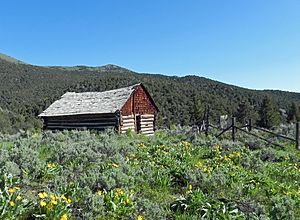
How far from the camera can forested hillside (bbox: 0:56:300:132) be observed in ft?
223

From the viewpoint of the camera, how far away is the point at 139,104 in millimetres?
27375

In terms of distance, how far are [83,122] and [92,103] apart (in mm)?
1821

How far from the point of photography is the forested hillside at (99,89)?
223ft

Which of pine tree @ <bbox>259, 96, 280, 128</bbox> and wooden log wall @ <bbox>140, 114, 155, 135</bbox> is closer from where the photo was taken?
wooden log wall @ <bbox>140, 114, 155, 135</bbox>

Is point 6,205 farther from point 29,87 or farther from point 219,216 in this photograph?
point 29,87

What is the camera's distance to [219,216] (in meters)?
4.62

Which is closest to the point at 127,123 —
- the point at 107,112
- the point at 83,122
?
the point at 107,112

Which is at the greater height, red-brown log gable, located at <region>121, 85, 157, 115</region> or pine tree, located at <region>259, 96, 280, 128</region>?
red-brown log gable, located at <region>121, 85, 157, 115</region>

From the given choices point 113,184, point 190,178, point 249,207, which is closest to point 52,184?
point 113,184

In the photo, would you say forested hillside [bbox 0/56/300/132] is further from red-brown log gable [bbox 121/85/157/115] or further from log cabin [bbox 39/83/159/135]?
red-brown log gable [bbox 121/85/157/115]

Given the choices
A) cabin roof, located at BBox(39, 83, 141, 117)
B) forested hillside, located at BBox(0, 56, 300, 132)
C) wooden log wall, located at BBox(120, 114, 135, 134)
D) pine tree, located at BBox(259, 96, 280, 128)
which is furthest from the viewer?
forested hillside, located at BBox(0, 56, 300, 132)

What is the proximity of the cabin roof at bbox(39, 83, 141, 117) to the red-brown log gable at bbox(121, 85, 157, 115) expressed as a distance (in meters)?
0.57

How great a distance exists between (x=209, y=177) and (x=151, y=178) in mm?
1176

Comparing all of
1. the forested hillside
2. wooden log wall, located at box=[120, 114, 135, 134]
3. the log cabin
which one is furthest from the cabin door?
the forested hillside
